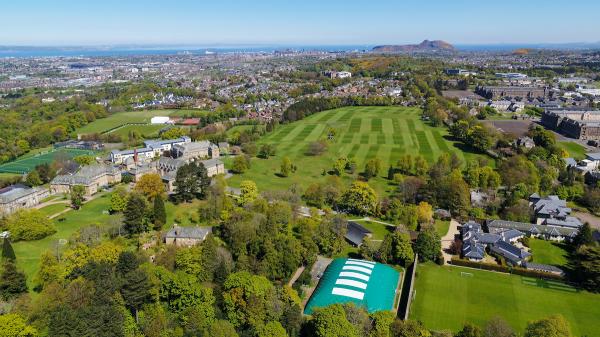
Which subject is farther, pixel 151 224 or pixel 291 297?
pixel 151 224

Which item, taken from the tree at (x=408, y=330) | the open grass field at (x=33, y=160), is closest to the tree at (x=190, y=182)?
the open grass field at (x=33, y=160)

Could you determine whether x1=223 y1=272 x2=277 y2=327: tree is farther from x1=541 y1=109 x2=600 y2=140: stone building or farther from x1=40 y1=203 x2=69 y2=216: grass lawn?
x1=541 y1=109 x2=600 y2=140: stone building

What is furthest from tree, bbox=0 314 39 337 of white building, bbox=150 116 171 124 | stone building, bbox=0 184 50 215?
white building, bbox=150 116 171 124

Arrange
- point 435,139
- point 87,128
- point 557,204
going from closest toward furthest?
point 557,204 < point 435,139 < point 87,128

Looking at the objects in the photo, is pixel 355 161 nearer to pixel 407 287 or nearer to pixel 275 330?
pixel 407 287

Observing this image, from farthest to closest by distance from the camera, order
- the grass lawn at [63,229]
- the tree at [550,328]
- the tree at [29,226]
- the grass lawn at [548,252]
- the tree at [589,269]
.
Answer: the tree at [29,226], the grass lawn at [548,252], the grass lawn at [63,229], the tree at [589,269], the tree at [550,328]

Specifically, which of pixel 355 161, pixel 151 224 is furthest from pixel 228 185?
pixel 355 161

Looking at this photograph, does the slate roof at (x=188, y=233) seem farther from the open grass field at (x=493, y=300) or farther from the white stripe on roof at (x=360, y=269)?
the open grass field at (x=493, y=300)
